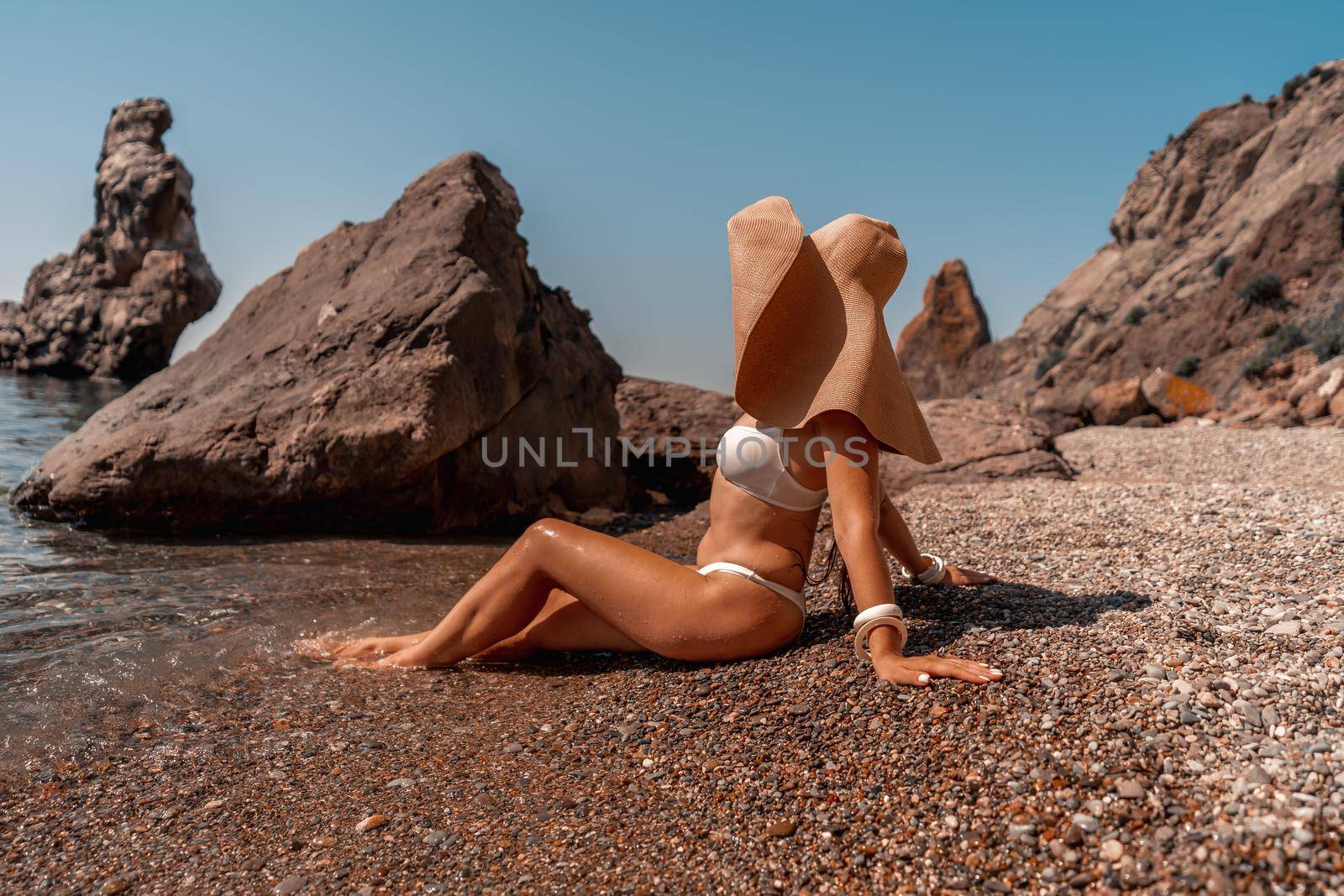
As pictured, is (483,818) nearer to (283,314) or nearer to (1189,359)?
(283,314)

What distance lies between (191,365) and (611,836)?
326 inches

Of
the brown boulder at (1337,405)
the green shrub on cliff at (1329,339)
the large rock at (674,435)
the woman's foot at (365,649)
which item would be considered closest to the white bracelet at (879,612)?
the woman's foot at (365,649)

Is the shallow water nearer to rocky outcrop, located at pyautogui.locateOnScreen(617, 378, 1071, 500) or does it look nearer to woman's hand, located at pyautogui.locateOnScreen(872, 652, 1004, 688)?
woman's hand, located at pyautogui.locateOnScreen(872, 652, 1004, 688)

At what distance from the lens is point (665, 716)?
3.26m

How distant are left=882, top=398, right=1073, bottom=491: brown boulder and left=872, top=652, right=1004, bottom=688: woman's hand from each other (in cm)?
548

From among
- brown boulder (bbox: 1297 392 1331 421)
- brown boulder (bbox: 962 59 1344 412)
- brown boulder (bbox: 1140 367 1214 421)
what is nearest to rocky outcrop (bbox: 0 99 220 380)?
brown boulder (bbox: 962 59 1344 412)

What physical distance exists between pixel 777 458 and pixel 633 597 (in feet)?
2.84

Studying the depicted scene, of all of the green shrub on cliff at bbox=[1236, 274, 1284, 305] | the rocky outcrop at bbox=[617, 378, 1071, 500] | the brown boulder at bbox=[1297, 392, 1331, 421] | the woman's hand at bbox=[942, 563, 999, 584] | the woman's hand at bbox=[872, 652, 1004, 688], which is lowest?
the woman's hand at bbox=[872, 652, 1004, 688]

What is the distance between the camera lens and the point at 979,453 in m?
8.94

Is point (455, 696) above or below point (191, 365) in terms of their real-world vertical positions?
below

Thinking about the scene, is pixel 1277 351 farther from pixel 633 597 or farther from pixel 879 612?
pixel 633 597

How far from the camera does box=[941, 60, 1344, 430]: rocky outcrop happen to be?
21703 mm

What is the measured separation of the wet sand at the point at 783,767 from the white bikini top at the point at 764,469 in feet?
2.17

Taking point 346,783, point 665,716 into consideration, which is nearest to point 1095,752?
point 665,716
